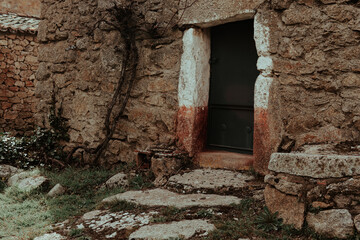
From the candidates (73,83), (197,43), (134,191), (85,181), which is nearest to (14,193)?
(85,181)

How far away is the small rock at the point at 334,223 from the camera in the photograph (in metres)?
2.02

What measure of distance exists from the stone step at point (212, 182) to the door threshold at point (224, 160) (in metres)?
0.10

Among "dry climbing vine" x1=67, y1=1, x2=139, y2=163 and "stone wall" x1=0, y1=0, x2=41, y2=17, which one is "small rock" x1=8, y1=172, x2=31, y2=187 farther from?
"stone wall" x1=0, y1=0, x2=41, y2=17

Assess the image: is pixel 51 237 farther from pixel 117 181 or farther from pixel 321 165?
pixel 321 165

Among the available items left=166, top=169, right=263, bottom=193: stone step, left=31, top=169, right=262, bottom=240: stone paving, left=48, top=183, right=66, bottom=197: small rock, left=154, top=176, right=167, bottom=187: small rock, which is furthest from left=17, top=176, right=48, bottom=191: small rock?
left=166, top=169, right=263, bottom=193: stone step

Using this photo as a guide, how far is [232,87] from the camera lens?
3951mm

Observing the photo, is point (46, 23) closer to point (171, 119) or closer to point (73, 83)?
point (73, 83)

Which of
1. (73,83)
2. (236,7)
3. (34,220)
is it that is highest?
(236,7)

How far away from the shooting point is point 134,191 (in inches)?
133

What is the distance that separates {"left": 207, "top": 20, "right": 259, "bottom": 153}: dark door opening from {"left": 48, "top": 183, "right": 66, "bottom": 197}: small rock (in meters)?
1.71

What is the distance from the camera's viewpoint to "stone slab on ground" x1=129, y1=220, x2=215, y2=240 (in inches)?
89.4

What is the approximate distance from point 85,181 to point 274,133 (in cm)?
220

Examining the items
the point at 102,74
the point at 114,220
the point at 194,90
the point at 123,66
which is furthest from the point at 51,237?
the point at 102,74

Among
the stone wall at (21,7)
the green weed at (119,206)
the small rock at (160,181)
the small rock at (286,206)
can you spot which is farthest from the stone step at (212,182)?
the stone wall at (21,7)
